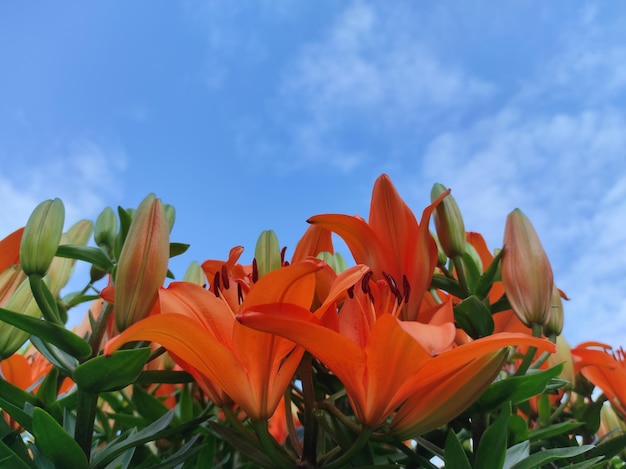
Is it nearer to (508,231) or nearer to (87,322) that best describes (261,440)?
(508,231)

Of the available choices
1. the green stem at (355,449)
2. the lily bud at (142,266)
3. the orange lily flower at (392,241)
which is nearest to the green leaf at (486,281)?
the orange lily flower at (392,241)

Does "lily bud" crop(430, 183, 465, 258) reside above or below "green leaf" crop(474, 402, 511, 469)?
above

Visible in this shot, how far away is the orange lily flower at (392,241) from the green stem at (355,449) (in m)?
0.19

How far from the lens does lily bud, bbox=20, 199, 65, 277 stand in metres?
0.68

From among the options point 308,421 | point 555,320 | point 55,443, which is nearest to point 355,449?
point 308,421

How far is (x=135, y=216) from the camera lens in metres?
0.66

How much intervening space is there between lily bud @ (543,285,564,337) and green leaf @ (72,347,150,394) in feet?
1.76

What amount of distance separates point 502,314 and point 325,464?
428mm

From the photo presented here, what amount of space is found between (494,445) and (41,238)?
22.2 inches

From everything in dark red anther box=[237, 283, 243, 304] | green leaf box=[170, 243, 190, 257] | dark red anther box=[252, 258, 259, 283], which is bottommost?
dark red anther box=[237, 283, 243, 304]

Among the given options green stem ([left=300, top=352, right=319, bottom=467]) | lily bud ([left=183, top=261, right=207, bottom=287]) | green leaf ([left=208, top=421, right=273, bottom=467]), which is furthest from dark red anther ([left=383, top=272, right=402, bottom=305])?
lily bud ([left=183, top=261, right=207, bottom=287])

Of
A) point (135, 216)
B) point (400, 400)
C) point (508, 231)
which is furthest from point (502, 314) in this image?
point (135, 216)

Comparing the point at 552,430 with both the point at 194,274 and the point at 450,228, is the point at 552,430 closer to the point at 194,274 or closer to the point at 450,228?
the point at 450,228

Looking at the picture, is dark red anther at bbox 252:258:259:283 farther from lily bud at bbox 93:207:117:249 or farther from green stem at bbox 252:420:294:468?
lily bud at bbox 93:207:117:249
